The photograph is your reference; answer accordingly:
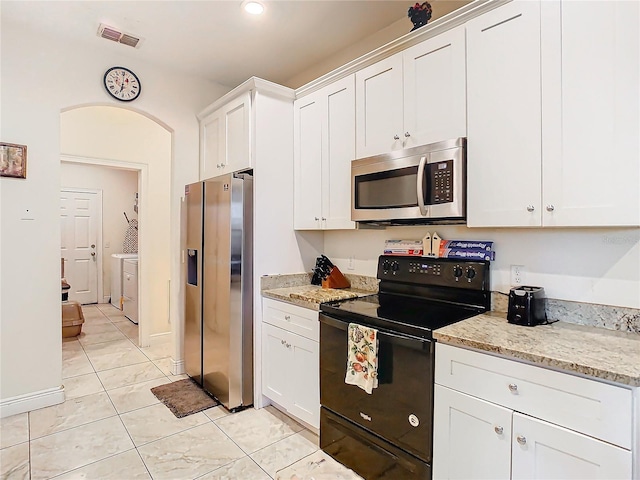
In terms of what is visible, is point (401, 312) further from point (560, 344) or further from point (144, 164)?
point (144, 164)

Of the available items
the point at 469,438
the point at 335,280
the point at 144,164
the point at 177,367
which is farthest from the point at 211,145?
the point at 469,438

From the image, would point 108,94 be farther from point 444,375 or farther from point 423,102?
point 444,375

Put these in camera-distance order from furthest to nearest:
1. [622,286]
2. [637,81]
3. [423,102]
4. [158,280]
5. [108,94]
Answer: [158,280] < [108,94] < [423,102] < [622,286] < [637,81]

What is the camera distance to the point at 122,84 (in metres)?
3.01

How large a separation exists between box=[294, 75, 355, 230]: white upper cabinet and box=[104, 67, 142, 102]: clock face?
1422 millimetres

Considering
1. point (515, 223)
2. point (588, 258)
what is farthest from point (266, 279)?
point (588, 258)

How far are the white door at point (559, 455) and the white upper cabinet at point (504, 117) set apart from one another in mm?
852

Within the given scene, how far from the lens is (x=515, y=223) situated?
1687 mm

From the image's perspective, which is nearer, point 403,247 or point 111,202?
point 403,247

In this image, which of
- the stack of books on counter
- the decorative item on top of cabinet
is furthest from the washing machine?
the decorative item on top of cabinet

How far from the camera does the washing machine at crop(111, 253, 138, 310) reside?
592cm

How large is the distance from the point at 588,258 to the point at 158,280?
411 cm

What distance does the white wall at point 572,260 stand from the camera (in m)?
1.60

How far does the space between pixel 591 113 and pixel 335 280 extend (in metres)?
1.82
